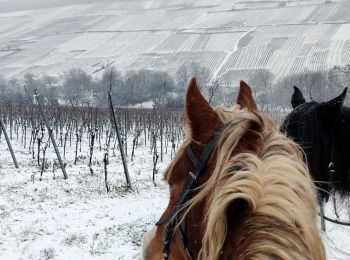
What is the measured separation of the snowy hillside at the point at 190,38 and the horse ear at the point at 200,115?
70.8 m

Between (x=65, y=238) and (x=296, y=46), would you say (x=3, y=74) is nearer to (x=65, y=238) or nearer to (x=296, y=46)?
(x=296, y=46)

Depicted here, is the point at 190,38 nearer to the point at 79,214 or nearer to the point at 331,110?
the point at 79,214

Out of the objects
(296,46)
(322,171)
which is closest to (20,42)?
(296,46)

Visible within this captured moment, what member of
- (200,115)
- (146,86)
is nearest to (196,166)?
(200,115)

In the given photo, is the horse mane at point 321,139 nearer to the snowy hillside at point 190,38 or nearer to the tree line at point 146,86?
the tree line at point 146,86

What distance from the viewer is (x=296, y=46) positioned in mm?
81562

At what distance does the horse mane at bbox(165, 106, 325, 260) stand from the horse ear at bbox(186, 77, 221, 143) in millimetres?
133

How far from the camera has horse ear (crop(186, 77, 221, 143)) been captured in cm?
128

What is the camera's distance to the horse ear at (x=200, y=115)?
128 centimetres

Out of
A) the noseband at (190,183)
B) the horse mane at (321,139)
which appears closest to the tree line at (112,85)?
the horse mane at (321,139)

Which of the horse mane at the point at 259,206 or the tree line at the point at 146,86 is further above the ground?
the horse mane at the point at 259,206

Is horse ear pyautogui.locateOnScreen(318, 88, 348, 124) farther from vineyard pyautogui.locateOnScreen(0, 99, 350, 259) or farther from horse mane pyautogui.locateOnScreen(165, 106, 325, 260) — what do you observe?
horse mane pyautogui.locateOnScreen(165, 106, 325, 260)

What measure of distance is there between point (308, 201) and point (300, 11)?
4631 inches

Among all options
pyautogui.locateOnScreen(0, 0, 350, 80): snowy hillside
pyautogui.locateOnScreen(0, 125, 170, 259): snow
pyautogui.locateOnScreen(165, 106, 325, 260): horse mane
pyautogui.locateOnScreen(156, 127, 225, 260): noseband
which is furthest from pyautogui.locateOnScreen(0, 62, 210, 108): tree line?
pyautogui.locateOnScreen(165, 106, 325, 260): horse mane
